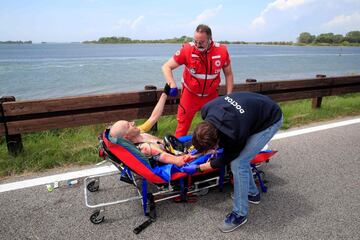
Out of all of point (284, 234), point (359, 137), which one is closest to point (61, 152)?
point (284, 234)

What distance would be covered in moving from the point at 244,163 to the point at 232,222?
0.63 m

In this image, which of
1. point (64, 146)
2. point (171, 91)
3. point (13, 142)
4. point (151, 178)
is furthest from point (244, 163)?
point (13, 142)

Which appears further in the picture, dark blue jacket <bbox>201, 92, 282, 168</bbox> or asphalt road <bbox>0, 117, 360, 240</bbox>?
asphalt road <bbox>0, 117, 360, 240</bbox>

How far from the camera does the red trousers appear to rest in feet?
15.0

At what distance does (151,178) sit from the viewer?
321 centimetres

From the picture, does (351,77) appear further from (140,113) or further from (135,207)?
(135,207)

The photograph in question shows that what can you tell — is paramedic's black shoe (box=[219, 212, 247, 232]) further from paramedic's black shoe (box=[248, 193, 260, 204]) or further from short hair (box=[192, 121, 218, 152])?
short hair (box=[192, 121, 218, 152])

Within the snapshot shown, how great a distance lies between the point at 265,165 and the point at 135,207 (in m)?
2.18

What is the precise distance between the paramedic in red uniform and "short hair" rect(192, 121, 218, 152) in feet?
4.92

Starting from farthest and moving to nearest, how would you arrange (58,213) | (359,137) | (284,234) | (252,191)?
(359,137) < (252,191) < (58,213) < (284,234)

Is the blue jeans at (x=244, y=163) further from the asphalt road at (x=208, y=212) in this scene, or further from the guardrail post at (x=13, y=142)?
the guardrail post at (x=13, y=142)

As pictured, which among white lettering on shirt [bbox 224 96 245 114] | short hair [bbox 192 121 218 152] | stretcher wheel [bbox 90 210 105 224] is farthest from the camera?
stretcher wheel [bbox 90 210 105 224]

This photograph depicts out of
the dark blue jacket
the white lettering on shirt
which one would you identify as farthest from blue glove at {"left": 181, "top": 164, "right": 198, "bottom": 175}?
the white lettering on shirt

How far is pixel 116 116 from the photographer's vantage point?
5.16 metres
